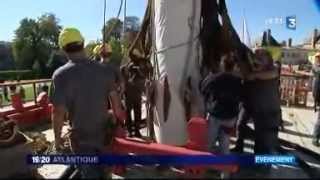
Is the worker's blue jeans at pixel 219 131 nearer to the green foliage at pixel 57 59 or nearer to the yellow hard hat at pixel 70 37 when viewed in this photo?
the green foliage at pixel 57 59

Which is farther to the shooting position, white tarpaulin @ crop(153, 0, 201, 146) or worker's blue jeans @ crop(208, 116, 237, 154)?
white tarpaulin @ crop(153, 0, 201, 146)

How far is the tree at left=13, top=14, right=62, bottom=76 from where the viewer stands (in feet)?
308

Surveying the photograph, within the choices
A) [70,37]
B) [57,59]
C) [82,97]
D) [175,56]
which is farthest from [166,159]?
[57,59]

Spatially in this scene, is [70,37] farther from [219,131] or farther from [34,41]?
[34,41]

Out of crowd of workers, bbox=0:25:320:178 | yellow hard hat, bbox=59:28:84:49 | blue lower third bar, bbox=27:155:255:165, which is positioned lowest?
blue lower third bar, bbox=27:155:255:165

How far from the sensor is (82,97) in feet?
14.8

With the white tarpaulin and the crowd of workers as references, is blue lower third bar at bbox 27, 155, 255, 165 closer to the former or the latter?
the crowd of workers

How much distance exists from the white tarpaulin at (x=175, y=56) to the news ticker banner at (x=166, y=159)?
206 centimetres

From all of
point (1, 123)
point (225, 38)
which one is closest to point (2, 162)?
point (1, 123)

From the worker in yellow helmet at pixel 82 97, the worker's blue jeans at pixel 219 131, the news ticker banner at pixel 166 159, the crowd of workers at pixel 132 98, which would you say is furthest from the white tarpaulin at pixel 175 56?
the worker in yellow helmet at pixel 82 97

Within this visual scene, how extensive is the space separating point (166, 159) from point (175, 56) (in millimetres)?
2460

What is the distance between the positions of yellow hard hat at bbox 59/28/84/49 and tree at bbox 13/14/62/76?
294 feet

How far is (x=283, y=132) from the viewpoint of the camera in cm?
1060

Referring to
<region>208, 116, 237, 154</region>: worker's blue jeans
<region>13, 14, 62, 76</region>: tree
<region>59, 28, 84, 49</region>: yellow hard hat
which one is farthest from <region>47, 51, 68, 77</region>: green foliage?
<region>13, 14, 62, 76</region>: tree
